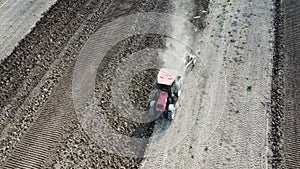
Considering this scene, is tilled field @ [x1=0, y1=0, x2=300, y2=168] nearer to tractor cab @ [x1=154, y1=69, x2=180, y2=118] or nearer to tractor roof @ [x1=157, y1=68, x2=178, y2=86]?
tractor cab @ [x1=154, y1=69, x2=180, y2=118]

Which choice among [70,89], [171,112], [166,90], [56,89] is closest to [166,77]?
[166,90]

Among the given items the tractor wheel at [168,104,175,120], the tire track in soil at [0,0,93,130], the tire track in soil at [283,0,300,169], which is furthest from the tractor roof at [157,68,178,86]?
the tire track in soil at [0,0,93,130]

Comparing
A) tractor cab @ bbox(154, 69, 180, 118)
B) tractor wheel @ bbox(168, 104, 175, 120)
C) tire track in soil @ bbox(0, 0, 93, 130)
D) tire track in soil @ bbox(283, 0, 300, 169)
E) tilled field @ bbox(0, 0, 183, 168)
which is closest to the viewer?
tilled field @ bbox(0, 0, 183, 168)

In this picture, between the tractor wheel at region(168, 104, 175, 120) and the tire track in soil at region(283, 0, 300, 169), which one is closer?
the tire track in soil at region(283, 0, 300, 169)

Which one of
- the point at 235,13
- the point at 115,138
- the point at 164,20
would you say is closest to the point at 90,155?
the point at 115,138

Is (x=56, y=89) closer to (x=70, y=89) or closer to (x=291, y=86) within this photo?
(x=70, y=89)

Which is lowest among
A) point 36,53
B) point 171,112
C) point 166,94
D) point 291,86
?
point 291,86

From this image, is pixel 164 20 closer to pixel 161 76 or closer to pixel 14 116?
pixel 161 76
